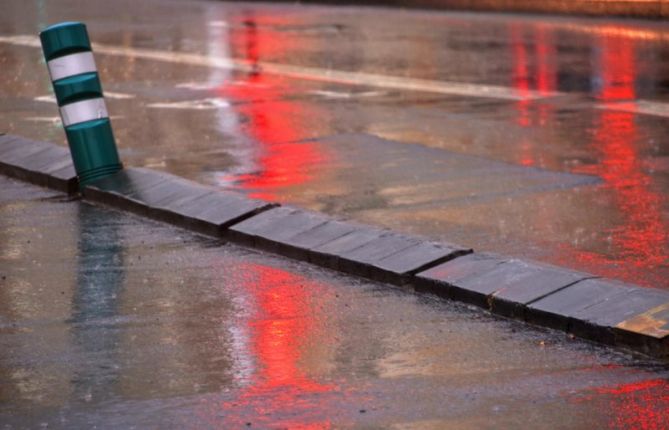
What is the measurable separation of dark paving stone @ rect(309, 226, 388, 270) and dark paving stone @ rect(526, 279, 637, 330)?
134cm

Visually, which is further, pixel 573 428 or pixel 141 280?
pixel 141 280

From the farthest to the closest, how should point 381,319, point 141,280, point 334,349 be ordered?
point 141,280, point 381,319, point 334,349

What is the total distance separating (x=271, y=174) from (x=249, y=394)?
500 centimetres

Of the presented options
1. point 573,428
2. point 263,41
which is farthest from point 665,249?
point 263,41

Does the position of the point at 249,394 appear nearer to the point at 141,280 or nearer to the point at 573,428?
the point at 573,428

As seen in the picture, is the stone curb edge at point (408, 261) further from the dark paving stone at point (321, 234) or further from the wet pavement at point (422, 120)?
the wet pavement at point (422, 120)

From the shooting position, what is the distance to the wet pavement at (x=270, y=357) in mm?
5648

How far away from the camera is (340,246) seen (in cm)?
809

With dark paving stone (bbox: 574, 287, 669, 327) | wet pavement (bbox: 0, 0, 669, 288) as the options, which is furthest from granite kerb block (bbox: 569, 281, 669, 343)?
wet pavement (bbox: 0, 0, 669, 288)

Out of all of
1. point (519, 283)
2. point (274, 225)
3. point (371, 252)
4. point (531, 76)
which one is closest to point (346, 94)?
point (531, 76)

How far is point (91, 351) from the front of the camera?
6574mm

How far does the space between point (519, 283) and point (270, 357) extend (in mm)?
1237

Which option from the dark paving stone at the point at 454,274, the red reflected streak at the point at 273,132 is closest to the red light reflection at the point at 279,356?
the dark paving stone at the point at 454,274

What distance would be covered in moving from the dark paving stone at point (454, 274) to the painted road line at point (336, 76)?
7.22 meters
